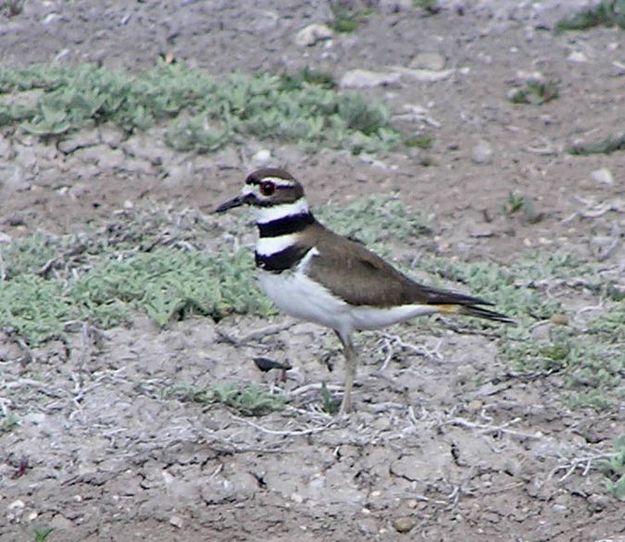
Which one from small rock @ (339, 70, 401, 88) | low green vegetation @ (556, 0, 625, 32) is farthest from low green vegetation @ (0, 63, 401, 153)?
low green vegetation @ (556, 0, 625, 32)

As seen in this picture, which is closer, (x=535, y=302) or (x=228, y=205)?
(x=228, y=205)

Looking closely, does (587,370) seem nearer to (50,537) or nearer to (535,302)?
(535,302)

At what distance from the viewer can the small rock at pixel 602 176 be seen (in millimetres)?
9945

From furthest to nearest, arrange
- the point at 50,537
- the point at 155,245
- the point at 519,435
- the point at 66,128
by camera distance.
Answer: the point at 66,128, the point at 155,245, the point at 519,435, the point at 50,537

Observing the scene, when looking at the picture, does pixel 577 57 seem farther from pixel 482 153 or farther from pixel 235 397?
pixel 235 397

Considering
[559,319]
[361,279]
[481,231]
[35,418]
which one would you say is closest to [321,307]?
[361,279]

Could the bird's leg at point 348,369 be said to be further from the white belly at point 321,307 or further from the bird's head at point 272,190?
the bird's head at point 272,190

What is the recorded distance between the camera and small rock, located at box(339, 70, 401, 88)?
36.6 feet

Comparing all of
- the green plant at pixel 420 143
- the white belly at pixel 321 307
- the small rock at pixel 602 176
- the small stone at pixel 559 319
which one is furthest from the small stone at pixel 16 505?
the small rock at pixel 602 176

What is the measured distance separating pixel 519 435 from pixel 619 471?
1.52ft

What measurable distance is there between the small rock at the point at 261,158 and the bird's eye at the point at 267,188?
112 inches

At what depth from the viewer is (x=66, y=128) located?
9.98 meters

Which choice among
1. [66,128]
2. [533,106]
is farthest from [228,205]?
[533,106]

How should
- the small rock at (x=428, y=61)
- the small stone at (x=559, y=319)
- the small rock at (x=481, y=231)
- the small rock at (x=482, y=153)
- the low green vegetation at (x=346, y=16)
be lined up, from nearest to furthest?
the small stone at (x=559, y=319)
the small rock at (x=481, y=231)
the small rock at (x=482, y=153)
the small rock at (x=428, y=61)
the low green vegetation at (x=346, y=16)
